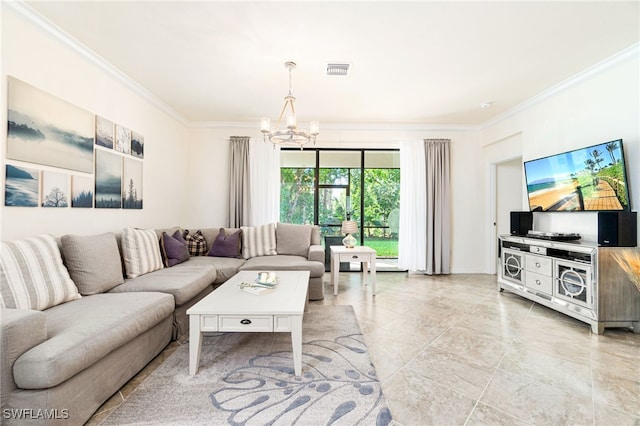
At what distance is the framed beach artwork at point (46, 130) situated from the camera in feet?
6.88

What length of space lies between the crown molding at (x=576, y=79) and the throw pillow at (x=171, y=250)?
5.05m

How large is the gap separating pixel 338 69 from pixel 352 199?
259cm

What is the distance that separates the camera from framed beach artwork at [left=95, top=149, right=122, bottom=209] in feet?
9.57

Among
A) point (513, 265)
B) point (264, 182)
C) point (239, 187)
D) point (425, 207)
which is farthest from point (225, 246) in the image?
point (513, 265)

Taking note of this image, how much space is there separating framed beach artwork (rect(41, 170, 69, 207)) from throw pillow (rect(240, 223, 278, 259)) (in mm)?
2046

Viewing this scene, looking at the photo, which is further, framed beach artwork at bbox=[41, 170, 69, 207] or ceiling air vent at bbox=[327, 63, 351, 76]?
ceiling air vent at bbox=[327, 63, 351, 76]

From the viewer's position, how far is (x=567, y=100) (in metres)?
3.40

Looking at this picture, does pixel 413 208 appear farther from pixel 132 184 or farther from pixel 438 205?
pixel 132 184

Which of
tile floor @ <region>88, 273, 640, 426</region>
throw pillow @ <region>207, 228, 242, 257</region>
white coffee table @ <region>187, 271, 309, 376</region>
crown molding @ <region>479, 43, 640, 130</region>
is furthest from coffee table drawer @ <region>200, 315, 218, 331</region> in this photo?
crown molding @ <region>479, 43, 640, 130</region>

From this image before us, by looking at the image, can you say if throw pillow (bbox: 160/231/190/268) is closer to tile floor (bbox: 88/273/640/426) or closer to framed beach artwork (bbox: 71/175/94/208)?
framed beach artwork (bbox: 71/175/94/208)

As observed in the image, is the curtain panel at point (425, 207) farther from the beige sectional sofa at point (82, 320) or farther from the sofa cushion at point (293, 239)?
the beige sectional sofa at point (82, 320)

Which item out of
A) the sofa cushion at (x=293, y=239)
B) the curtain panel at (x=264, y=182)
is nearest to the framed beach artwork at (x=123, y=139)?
the curtain panel at (x=264, y=182)

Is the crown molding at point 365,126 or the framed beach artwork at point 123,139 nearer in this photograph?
the framed beach artwork at point 123,139

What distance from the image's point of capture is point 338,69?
3049mm
